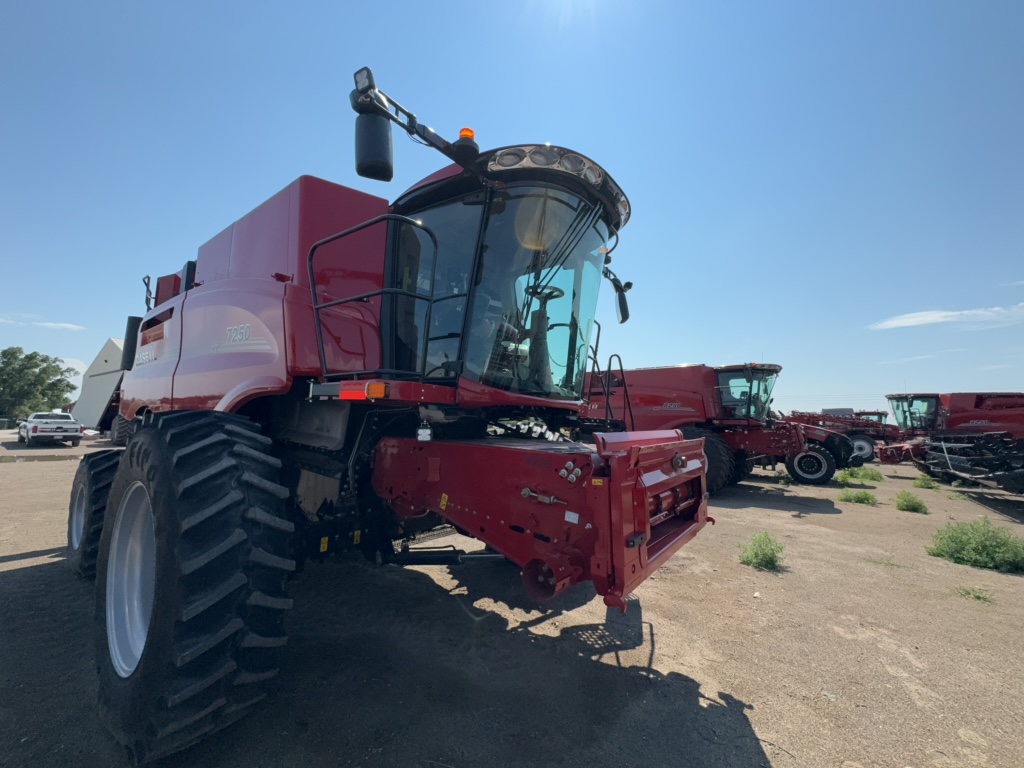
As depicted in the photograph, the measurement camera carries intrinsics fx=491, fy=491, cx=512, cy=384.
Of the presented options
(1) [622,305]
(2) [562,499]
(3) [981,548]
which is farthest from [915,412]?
(2) [562,499]

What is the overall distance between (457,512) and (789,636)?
2764mm

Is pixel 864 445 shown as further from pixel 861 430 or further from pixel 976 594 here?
pixel 976 594

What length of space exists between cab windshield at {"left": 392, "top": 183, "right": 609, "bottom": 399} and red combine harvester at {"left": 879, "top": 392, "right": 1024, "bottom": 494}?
12.0 meters

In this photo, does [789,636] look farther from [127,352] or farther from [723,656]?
[127,352]

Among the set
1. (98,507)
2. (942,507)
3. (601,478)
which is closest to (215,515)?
(601,478)

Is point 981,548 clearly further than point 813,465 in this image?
No

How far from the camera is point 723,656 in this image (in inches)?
132

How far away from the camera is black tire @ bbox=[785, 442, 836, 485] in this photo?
12.6 metres

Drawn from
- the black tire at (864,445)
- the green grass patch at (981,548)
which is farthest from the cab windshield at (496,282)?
the black tire at (864,445)

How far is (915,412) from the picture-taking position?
17438mm

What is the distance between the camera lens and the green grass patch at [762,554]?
536cm

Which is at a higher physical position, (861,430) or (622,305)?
(622,305)

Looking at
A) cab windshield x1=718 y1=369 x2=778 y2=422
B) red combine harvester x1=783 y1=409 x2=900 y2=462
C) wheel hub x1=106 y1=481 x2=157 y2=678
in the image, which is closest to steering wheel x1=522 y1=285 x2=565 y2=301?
wheel hub x1=106 y1=481 x2=157 y2=678

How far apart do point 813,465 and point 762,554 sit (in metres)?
9.05
